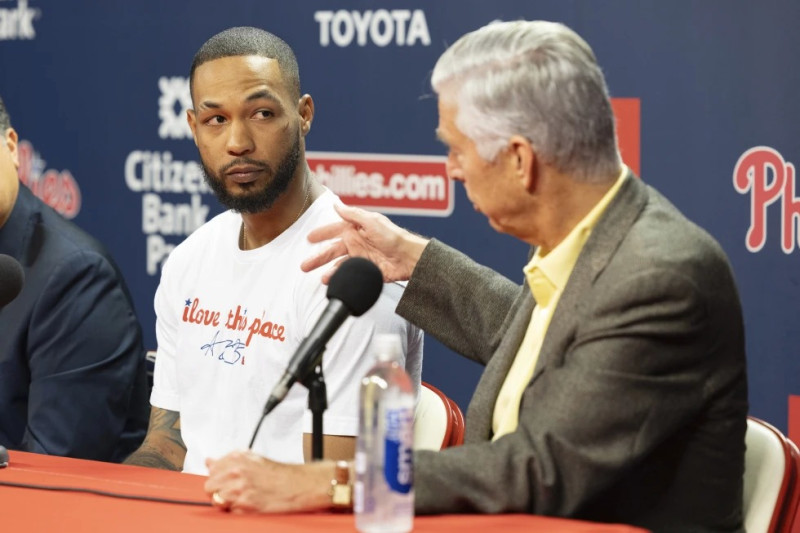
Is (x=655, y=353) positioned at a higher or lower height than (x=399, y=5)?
lower

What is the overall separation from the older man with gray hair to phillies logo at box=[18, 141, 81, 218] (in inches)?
122

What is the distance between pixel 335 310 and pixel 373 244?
0.72 metres

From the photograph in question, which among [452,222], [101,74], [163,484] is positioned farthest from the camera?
[101,74]

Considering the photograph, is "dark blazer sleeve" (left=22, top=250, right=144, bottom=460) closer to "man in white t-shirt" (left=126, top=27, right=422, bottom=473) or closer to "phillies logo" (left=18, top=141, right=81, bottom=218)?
"man in white t-shirt" (left=126, top=27, right=422, bottom=473)

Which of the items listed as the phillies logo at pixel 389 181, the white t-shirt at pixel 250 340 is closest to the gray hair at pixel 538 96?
the white t-shirt at pixel 250 340

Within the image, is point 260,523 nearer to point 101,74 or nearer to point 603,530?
point 603,530

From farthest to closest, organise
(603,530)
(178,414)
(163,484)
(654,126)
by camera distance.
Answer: (654,126)
(178,414)
(163,484)
(603,530)

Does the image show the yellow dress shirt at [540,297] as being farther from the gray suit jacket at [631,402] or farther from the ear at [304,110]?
the ear at [304,110]

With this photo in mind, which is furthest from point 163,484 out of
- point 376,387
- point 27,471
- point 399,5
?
point 399,5

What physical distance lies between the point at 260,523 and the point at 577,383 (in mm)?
480

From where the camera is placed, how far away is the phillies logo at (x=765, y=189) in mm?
3426

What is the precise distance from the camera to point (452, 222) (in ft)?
13.3

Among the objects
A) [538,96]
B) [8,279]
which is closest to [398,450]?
[538,96]

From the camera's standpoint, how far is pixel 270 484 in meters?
1.82
